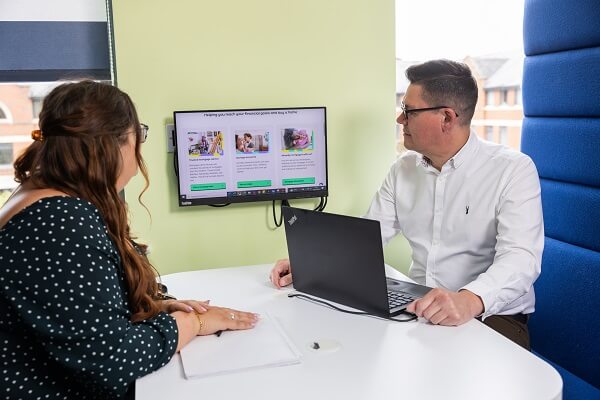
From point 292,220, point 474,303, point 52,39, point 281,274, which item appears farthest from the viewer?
point 52,39

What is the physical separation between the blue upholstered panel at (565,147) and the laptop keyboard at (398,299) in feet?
2.54

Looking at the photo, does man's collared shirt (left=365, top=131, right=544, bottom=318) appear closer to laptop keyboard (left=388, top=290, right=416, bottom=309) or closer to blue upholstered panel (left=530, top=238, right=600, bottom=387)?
blue upholstered panel (left=530, top=238, right=600, bottom=387)

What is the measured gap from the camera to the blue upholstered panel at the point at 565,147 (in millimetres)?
1964

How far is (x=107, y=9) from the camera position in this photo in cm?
243

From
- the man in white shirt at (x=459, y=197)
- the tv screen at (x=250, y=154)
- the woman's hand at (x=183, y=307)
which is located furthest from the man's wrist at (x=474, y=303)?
the tv screen at (x=250, y=154)

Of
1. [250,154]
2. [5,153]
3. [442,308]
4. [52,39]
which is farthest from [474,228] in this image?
[5,153]

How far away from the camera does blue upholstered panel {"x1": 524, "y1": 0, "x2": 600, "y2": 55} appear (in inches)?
76.1

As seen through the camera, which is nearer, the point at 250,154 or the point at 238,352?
the point at 238,352

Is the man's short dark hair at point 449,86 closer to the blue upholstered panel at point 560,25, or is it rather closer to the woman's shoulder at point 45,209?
the blue upholstered panel at point 560,25

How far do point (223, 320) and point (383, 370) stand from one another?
0.44m

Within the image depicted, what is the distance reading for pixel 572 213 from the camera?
2.06 metres

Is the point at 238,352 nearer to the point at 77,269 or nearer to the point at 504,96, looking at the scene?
the point at 77,269

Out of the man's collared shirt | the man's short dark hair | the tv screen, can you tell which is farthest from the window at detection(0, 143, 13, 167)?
the man's short dark hair

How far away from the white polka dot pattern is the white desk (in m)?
0.09
